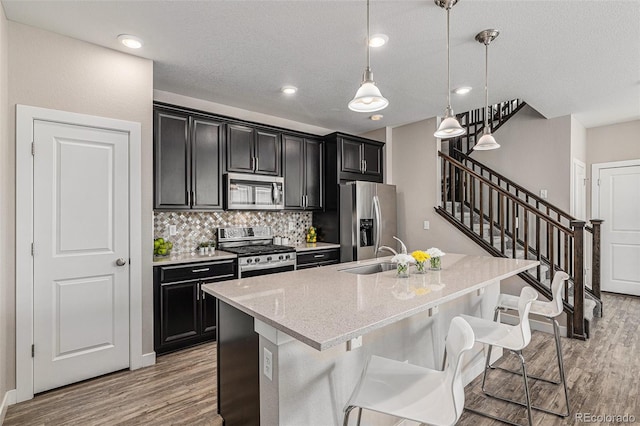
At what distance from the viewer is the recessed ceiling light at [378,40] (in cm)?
267

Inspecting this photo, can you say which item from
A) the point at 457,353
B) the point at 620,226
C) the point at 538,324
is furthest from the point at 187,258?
the point at 620,226

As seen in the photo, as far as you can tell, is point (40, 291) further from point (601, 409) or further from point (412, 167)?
point (412, 167)

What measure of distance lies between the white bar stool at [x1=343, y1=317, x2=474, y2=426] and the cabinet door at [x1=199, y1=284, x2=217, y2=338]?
7.66 ft

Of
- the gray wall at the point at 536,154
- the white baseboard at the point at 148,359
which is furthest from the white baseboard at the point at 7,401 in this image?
the gray wall at the point at 536,154

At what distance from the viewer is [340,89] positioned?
3830 millimetres

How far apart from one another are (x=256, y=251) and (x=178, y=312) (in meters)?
1.03

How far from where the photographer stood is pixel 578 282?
12.0 ft

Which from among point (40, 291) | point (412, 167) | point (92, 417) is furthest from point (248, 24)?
point (412, 167)

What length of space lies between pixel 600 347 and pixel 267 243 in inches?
152

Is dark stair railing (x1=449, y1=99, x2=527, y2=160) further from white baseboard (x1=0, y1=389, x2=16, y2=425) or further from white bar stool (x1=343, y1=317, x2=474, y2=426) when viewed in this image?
white baseboard (x1=0, y1=389, x2=16, y2=425)

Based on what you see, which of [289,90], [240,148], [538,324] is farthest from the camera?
[240,148]

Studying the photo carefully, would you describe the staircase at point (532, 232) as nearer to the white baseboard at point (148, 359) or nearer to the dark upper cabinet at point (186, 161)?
the dark upper cabinet at point (186, 161)

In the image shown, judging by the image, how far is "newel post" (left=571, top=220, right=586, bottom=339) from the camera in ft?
11.8

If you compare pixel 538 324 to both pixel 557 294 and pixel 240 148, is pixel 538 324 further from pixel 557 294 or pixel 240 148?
pixel 240 148
